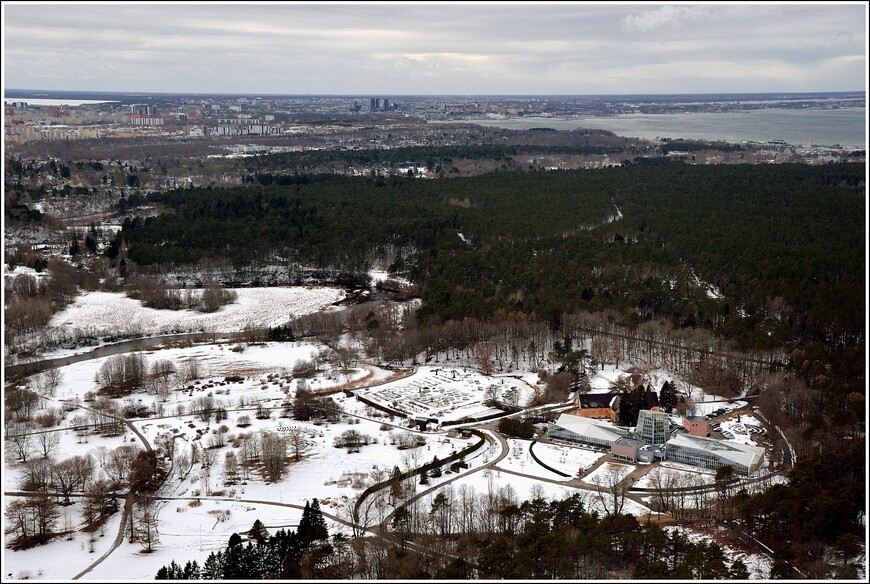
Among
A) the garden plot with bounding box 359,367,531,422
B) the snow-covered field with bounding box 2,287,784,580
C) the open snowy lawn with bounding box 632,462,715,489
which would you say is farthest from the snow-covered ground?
the garden plot with bounding box 359,367,531,422

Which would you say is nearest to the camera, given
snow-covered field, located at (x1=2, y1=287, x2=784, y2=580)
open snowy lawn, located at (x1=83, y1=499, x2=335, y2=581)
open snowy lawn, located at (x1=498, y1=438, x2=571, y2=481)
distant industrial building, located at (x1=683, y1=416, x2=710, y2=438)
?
open snowy lawn, located at (x1=83, y1=499, x2=335, y2=581)

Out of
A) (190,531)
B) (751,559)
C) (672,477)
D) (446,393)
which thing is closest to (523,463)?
(672,477)

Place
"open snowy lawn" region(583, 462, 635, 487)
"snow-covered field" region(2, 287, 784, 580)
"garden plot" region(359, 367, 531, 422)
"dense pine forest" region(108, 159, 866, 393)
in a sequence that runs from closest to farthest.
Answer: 1. "snow-covered field" region(2, 287, 784, 580)
2. "open snowy lawn" region(583, 462, 635, 487)
3. "garden plot" region(359, 367, 531, 422)
4. "dense pine forest" region(108, 159, 866, 393)

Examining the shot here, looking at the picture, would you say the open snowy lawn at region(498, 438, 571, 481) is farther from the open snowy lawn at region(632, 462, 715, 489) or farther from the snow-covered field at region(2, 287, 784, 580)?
the open snowy lawn at region(632, 462, 715, 489)

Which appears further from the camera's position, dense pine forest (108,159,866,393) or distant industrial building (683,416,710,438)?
dense pine forest (108,159,866,393)

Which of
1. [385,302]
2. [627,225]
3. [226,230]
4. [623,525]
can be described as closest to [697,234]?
[627,225]

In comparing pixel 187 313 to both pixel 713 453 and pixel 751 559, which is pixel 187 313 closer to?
pixel 713 453

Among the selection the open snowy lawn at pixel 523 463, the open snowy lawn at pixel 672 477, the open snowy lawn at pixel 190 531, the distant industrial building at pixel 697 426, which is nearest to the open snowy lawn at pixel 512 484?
the open snowy lawn at pixel 523 463

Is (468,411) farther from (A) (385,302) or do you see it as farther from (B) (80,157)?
(B) (80,157)

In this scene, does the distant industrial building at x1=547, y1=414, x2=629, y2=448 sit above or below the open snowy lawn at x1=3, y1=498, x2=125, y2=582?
above
